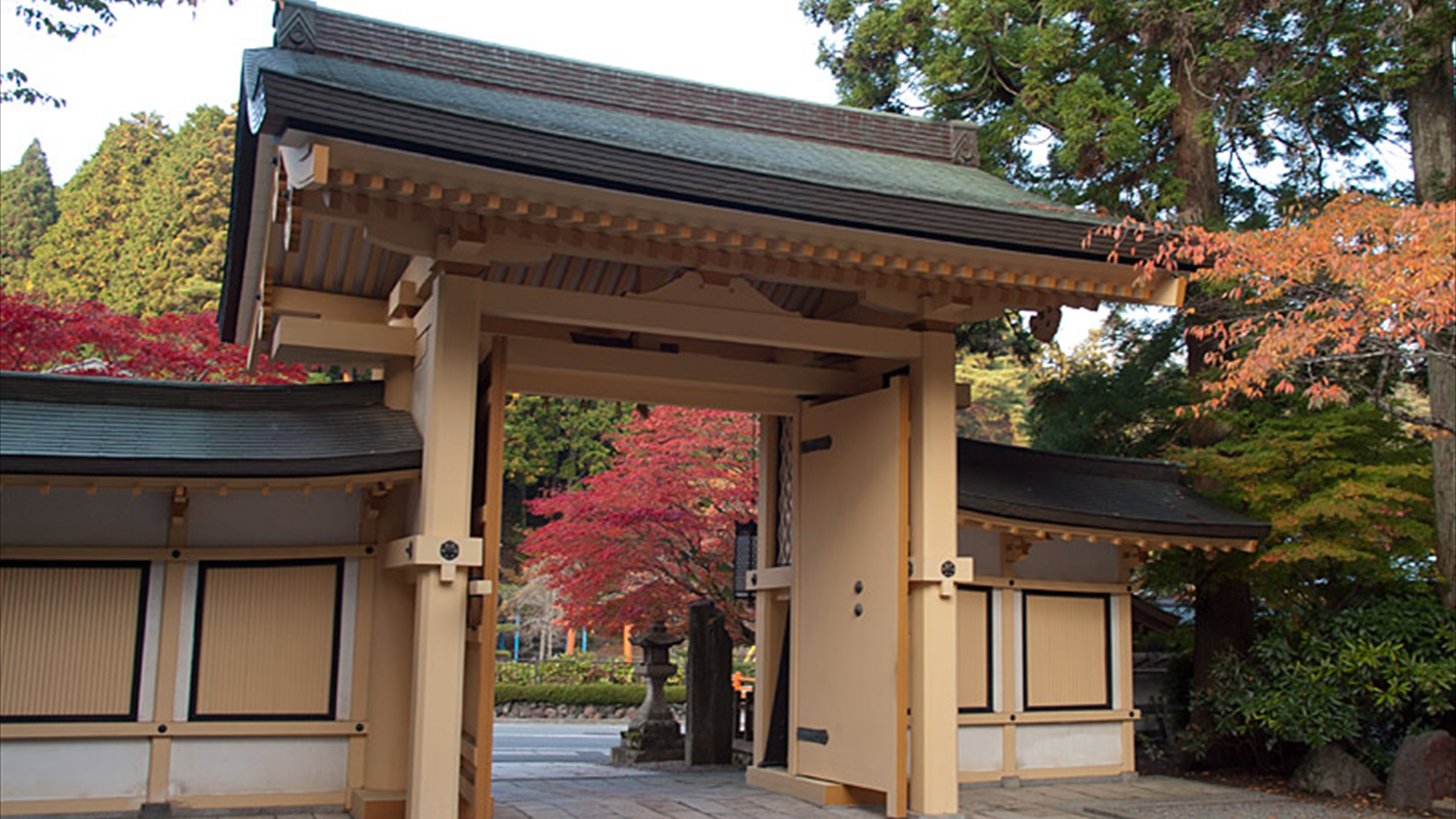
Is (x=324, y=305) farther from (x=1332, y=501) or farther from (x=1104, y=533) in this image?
(x=1332, y=501)

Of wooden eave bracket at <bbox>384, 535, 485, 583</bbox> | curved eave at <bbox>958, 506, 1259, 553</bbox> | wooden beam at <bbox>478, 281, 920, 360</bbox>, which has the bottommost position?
wooden eave bracket at <bbox>384, 535, 485, 583</bbox>

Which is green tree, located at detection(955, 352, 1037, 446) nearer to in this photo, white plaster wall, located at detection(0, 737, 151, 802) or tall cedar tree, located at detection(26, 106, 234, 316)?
tall cedar tree, located at detection(26, 106, 234, 316)

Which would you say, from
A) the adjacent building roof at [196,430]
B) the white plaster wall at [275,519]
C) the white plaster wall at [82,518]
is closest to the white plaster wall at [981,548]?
the adjacent building roof at [196,430]

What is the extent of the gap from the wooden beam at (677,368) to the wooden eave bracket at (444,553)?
1.44m

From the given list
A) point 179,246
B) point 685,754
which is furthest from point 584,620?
point 179,246

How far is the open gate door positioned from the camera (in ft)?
24.3

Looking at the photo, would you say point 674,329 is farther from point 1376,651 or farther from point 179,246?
point 179,246

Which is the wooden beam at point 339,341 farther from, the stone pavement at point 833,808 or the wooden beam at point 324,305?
the stone pavement at point 833,808

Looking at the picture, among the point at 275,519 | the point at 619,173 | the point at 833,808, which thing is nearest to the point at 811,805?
the point at 833,808

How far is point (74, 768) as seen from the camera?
21.7 ft

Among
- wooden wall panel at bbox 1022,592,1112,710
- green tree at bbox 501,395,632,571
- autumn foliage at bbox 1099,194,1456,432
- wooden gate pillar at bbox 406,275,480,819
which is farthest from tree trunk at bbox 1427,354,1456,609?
Answer: green tree at bbox 501,395,632,571

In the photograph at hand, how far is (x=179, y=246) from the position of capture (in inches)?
1224

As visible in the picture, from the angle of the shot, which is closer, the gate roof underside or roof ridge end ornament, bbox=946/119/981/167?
the gate roof underside

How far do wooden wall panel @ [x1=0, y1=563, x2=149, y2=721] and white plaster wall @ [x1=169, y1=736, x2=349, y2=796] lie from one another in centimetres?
43
